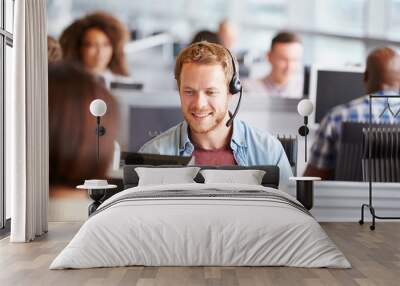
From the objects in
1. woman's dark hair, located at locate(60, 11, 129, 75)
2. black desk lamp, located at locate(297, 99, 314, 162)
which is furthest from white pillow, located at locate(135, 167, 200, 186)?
black desk lamp, located at locate(297, 99, 314, 162)

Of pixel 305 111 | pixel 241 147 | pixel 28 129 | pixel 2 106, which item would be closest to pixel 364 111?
pixel 305 111

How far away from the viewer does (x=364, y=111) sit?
8.22m

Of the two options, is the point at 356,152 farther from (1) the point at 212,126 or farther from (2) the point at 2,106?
(2) the point at 2,106

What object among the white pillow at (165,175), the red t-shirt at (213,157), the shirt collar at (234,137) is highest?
the shirt collar at (234,137)

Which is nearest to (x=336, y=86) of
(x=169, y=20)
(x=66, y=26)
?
(x=169, y=20)

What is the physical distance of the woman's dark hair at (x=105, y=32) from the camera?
26.4 feet

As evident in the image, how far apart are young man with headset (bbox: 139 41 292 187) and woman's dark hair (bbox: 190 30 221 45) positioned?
62mm

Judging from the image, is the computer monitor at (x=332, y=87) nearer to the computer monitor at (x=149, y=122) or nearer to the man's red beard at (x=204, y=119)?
the man's red beard at (x=204, y=119)

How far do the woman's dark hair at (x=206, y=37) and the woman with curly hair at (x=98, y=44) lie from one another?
902 millimetres

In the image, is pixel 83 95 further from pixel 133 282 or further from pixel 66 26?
pixel 133 282

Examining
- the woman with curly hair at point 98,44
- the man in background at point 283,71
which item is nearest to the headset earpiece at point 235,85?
the man in background at point 283,71

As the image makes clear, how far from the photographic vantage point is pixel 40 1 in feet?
23.4

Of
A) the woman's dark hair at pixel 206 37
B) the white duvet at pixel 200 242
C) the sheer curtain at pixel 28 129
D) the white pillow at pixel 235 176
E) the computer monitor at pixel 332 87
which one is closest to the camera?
the white duvet at pixel 200 242

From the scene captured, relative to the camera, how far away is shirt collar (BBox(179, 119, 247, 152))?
26.3 feet
